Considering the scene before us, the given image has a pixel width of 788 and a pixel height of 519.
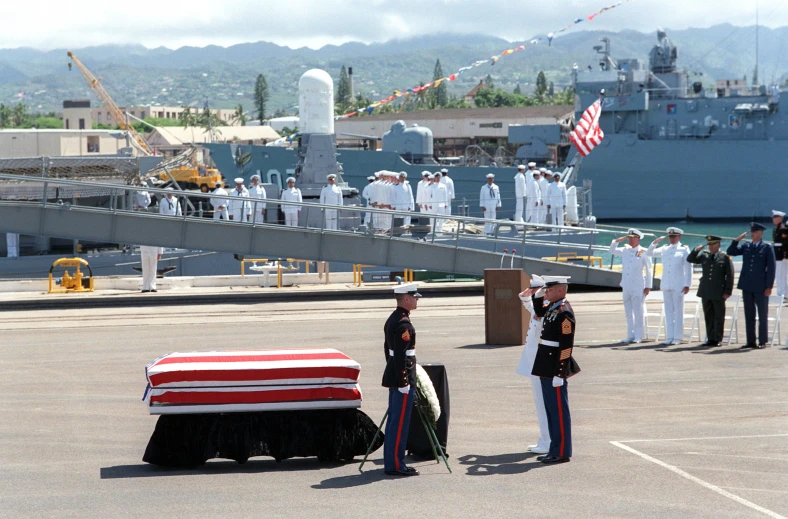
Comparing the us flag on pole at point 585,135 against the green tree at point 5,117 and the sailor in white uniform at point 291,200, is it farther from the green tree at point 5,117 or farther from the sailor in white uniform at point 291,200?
the green tree at point 5,117

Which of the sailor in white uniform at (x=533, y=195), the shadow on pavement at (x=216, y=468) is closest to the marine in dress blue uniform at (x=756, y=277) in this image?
the shadow on pavement at (x=216, y=468)

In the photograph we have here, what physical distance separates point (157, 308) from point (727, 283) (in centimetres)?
1072

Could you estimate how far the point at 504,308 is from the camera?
45.0ft

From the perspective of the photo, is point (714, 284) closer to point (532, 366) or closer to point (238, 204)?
point (532, 366)

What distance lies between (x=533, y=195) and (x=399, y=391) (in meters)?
22.4

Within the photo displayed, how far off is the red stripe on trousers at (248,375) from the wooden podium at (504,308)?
660cm

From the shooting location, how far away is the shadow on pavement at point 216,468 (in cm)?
713

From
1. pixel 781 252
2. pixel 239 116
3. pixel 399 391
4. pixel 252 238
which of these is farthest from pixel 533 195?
pixel 239 116

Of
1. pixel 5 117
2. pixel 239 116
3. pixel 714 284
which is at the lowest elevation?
pixel 714 284

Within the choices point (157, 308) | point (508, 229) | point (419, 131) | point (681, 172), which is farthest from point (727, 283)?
point (681, 172)

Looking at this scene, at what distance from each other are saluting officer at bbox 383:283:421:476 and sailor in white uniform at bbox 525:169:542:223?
21835 millimetres

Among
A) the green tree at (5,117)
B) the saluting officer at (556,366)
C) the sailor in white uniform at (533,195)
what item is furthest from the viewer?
the green tree at (5,117)

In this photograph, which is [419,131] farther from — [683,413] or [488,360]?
[683,413]

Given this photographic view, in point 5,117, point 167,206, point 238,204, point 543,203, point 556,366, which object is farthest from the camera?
point 5,117
